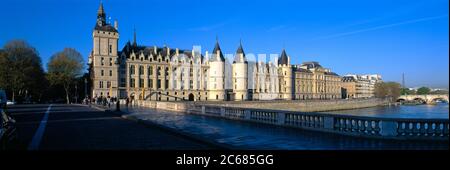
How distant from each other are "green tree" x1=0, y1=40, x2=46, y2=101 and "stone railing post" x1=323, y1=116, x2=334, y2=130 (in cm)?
6022

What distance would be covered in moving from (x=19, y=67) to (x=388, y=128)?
64459mm

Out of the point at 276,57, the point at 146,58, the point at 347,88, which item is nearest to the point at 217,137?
the point at 146,58

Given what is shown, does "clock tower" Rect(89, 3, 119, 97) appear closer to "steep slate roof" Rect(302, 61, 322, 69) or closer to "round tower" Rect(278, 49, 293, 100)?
"round tower" Rect(278, 49, 293, 100)

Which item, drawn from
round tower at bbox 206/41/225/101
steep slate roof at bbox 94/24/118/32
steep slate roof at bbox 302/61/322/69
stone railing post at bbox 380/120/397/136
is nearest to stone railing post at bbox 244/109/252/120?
stone railing post at bbox 380/120/397/136

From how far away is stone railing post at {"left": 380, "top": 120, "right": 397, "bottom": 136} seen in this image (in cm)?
1028

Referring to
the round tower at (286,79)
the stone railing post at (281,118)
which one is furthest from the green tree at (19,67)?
the round tower at (286,79)

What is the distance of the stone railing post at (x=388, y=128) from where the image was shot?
10.3m

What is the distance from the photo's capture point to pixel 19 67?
6156 centimetres

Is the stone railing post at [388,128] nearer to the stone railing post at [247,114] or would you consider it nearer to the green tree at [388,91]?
the stone railing post at [247,114]

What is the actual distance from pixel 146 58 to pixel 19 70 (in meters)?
29.7

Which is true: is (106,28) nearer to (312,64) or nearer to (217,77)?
(217,77)

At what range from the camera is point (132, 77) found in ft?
272
